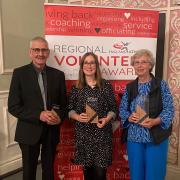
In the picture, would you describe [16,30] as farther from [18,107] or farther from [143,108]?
[143,108]

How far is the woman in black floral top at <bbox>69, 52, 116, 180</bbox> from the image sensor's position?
2148mm

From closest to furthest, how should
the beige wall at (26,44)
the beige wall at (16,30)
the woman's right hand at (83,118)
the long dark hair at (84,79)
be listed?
the woman's right hand at (83,118)
the long dark hair at (84,79)
the beige wall at (26,44)
the beige wall at (16,30)

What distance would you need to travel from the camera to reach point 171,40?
272 centimetres

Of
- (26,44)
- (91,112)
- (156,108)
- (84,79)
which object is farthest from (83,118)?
(26,44)

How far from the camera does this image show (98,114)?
2154mm

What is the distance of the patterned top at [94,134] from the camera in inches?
84.6

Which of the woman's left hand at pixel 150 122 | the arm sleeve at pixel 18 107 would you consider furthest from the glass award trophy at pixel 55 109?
the woman's left hand at pixel 150 122

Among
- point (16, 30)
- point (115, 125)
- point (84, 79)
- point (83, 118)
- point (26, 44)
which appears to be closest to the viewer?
point (83, 118)

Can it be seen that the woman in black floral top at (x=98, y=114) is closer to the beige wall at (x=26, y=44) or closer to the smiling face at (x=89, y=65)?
the smiling face at (x=89, y=65)

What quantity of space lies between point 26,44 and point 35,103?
4.91ft

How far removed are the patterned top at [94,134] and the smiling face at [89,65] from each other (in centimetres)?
12

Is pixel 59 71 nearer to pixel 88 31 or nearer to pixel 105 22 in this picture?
pixel 88 31

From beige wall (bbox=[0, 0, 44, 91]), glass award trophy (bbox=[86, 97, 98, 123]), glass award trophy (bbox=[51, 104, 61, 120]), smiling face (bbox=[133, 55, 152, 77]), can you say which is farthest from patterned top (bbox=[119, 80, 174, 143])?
beige wall (bbox=[0, 0, 44, 91])

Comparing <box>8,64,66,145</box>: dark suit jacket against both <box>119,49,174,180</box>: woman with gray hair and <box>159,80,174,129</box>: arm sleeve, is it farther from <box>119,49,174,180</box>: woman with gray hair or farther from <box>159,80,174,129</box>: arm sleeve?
<box>159,80,174,129</box>: arm sleeve
